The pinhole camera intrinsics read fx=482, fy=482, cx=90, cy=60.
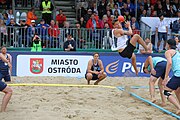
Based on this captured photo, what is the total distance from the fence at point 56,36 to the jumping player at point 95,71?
4.93 meters

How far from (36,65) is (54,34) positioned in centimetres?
203

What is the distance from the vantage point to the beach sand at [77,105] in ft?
32.1

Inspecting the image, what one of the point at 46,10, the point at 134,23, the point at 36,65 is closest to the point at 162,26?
the point at 134,23

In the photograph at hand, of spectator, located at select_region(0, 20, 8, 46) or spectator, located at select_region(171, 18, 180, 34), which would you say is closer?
spectator, located at select_region(0, 20, 8, 46)

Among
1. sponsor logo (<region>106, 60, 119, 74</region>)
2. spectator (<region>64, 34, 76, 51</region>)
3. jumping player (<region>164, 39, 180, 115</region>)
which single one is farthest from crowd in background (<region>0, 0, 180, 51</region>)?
jumping player (<region>164, 39, 180, 115</region>)

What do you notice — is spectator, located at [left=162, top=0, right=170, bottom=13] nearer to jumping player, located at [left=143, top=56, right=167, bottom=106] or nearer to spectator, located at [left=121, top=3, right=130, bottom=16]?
spectator, located at [left=121, top=3, right=130, bottom=16]

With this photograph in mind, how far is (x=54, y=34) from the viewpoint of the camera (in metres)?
20.0

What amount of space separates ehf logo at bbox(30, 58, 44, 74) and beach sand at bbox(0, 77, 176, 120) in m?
4.38

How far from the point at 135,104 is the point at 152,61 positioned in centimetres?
110

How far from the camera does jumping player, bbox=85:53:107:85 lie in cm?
1526

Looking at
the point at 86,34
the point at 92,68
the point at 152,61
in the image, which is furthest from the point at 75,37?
the point at 152,61

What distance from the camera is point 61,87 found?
14.3m

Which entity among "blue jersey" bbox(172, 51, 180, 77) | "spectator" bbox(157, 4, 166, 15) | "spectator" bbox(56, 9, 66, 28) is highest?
"spectator" bbox(157, 4, 166, 15)

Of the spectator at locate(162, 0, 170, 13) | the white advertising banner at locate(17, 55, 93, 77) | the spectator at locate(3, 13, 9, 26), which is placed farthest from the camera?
the spectator at locate(162, 0, 170, 13)
